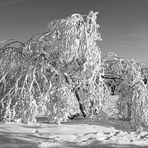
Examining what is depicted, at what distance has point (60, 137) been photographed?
5754 mm

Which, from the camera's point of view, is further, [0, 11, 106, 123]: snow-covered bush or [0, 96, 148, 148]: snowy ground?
[0, 11, 106, 123]: snow-covered bush

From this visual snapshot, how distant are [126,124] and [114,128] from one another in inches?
30.9

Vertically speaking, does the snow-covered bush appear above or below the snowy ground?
above

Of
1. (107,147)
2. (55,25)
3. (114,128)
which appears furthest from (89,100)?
(107,147)

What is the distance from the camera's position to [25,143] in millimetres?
5293

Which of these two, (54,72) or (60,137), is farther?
(54,72)

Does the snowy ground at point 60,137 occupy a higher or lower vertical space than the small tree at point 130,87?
lower

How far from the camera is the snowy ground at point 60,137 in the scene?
5187mm

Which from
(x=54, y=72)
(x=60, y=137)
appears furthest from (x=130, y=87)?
(x=60, y=137)

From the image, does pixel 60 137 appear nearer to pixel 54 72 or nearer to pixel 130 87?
Result: pixel 54 72

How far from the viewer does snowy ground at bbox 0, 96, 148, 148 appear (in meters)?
5.19

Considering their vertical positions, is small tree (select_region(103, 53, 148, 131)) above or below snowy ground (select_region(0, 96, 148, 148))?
above

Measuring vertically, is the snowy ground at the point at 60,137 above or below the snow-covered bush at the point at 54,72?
below

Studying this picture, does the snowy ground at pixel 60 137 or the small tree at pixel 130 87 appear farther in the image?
the small tree at pixel 130 87
